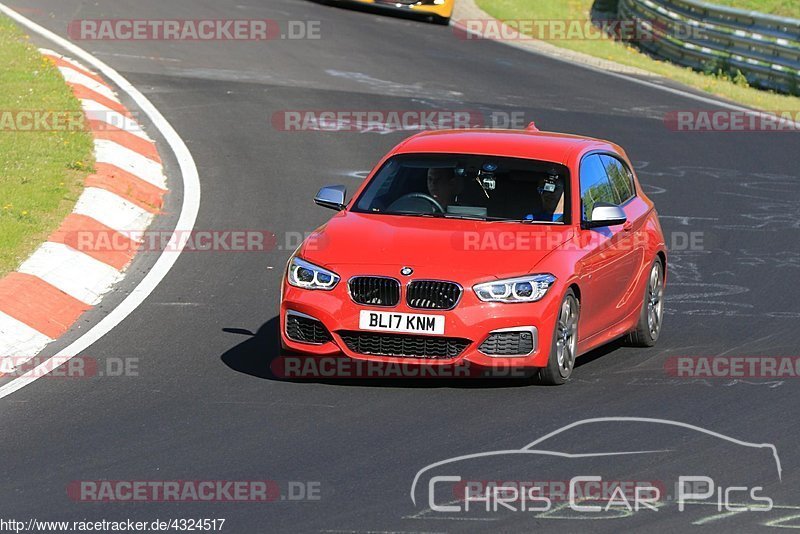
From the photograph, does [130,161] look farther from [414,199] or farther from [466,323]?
[466,323]

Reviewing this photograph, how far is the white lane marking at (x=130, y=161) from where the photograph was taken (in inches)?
625

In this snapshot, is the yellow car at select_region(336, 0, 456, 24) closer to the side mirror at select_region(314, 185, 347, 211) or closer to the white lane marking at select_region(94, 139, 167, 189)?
the white lane marking at select_region(94, 139, 167, 189)

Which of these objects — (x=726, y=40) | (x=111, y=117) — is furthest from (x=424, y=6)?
(x=111, y=117)

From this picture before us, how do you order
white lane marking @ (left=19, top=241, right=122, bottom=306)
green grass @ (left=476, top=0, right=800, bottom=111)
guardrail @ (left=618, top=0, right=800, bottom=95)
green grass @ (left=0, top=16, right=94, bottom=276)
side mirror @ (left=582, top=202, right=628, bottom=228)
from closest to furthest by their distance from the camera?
1. side mirror @ (left=582, top=202, right=628, bottom=228)
2. white lane marking @ (left=19, top=241, right=122, bottom=306)
3. green grass @ (left=0, top=16, right=94, bottom=276)
4. green grass @ (left=476, top=0, right=800, bottom=111)
5. guardrail @ (left=618, top=0, right=800, bottom=95)

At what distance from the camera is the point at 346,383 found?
31.7ft

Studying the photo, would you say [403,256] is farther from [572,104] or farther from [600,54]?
[600,54]

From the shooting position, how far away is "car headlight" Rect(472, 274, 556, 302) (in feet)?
30.9

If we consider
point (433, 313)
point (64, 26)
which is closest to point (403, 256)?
point (433, 313)

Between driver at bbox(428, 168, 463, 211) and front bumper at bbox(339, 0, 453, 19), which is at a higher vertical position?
driver at bbox(428, 168, 463, 211)

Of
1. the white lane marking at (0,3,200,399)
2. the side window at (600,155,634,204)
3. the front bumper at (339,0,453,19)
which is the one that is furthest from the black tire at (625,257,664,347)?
the front bumper at (339,0,453,19)

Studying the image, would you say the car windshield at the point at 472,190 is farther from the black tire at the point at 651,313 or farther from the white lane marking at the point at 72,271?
the white lane marking at the point at 72,271

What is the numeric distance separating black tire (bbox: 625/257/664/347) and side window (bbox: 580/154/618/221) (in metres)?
0.70

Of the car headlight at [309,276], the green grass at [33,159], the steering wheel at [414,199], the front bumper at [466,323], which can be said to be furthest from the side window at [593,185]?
the green grass at [33,159]

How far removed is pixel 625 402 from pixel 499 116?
1182 centimetres
